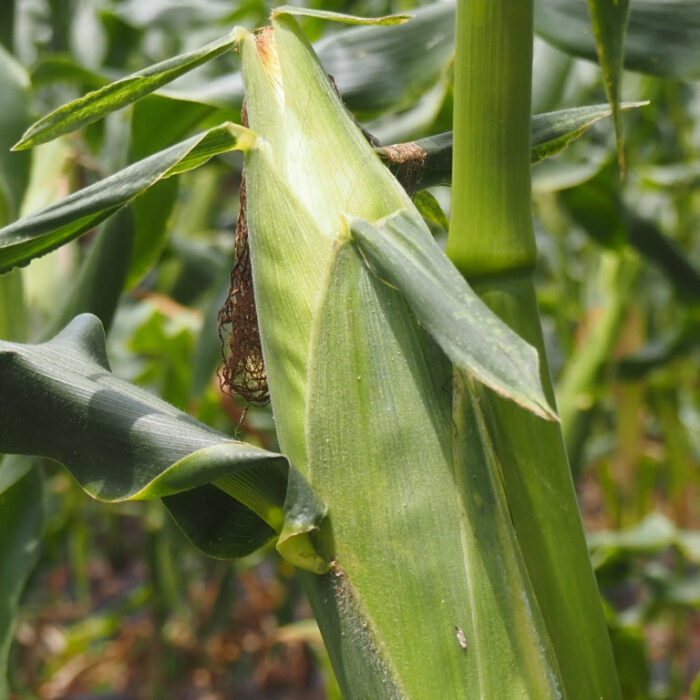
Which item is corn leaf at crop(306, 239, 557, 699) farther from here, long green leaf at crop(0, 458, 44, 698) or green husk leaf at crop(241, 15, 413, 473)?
long green leaf at crop(0, 458, 44, 698)

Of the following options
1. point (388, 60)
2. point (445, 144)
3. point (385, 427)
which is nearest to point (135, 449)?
point (385, 427)

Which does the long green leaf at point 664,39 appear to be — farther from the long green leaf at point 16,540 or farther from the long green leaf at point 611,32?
the long green leaf at point 16,540

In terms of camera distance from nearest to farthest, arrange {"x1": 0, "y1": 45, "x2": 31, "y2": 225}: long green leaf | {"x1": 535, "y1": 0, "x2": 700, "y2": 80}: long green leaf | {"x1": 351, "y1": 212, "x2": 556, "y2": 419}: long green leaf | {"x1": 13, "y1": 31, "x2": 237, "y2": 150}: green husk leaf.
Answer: {"x1": 351, "y1": 212, "x2": 556, "y2": 419}: long green leaf
{"x1": 13, "y1": 31, "x2": 237, "y2": 150}: green husk leaf
{"x1": 535, "y1": 0, "x2": 700, "y2": 80}: long green leaf
{"x1": 0, "y1": 45, "x2": 31, "y2": 225}: long green leaf

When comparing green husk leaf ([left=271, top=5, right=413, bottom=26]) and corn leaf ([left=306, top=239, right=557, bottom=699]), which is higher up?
green husk leaf ([left=271, top=5, right=413, bottom=26])

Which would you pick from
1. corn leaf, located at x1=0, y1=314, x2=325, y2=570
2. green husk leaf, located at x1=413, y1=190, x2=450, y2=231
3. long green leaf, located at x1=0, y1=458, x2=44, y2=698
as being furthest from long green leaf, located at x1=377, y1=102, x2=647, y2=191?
long green leaf, located at x1=0, y1=458, x2=44, y2=698

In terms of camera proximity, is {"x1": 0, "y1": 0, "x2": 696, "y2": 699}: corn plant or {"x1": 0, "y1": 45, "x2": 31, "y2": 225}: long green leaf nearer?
{"x1": 0, "y1": 0, "x2": 696, "y2": 699}: corn plant

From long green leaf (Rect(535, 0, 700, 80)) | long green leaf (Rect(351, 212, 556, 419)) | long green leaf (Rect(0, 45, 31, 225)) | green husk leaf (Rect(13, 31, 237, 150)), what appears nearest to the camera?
long green leaf (Rect(351, 212, 556, 419))

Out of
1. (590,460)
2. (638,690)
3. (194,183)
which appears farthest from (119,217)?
(590,460)
